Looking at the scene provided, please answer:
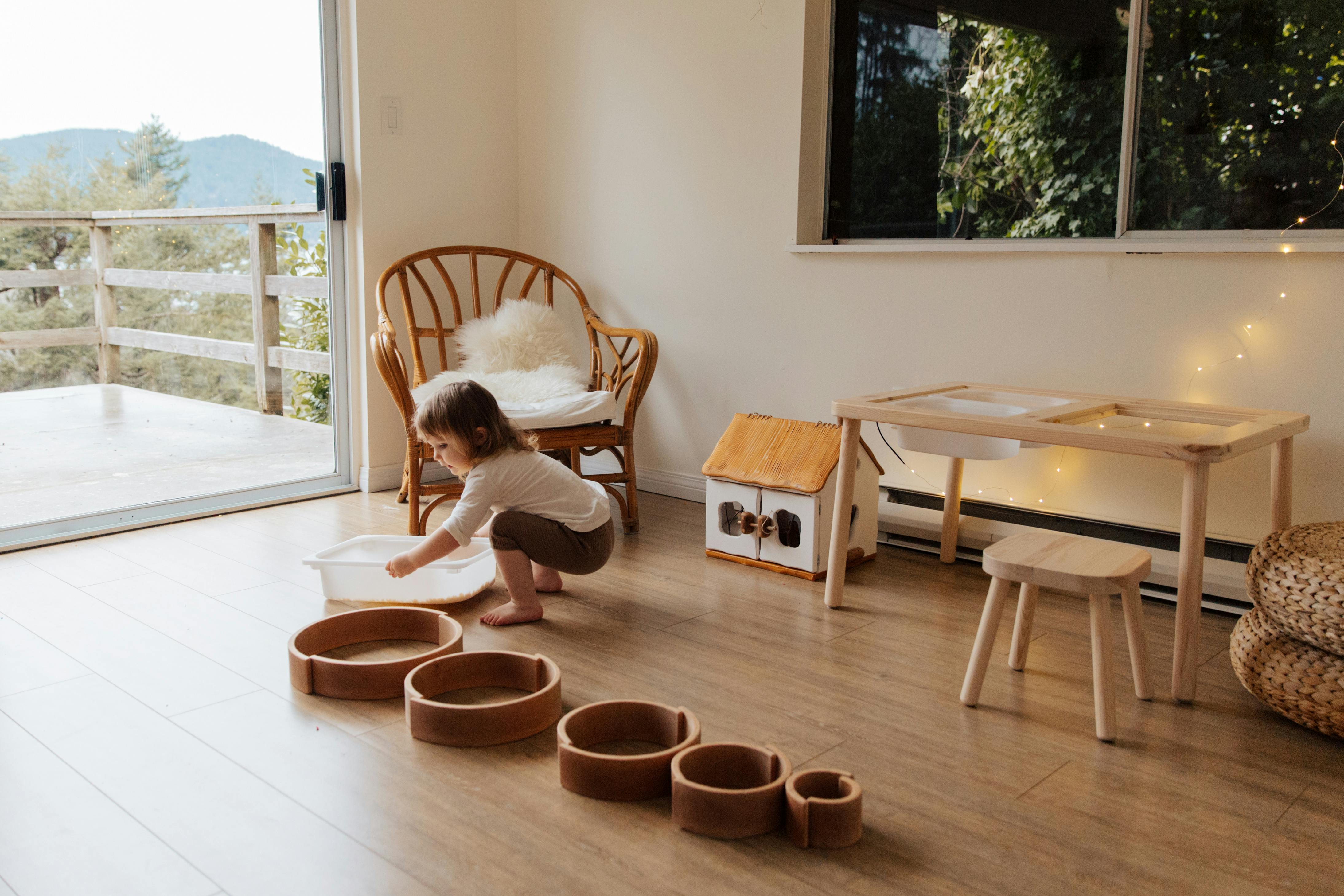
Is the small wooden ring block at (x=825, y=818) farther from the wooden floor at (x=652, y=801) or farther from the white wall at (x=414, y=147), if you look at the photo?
the white wall at (x=414, y=147)

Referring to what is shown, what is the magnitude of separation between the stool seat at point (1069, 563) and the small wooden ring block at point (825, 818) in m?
0.55

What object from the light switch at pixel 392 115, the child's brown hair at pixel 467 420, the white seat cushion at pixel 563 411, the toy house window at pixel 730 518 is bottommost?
the toy house window at pixel 730 518

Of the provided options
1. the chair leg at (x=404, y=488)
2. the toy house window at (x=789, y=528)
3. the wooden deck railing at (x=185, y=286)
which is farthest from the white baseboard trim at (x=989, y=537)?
the wooden deck railing at (x=185, y=286)

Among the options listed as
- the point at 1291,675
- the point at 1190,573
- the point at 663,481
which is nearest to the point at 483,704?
the point at 1190,573

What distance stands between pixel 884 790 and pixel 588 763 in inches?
18.3

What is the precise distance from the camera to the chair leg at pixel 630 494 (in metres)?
3.21

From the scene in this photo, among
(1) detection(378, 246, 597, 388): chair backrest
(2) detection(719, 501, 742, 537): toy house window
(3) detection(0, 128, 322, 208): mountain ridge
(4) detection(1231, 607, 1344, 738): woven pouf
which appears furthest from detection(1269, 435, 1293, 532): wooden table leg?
(3) detection(0, 128, 322, 208): mountain ridge

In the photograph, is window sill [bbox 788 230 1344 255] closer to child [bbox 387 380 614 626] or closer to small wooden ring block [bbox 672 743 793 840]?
child [bbox 387 380 614 626]

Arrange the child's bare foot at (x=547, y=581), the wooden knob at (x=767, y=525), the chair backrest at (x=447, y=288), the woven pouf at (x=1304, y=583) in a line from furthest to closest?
the chair backrest at (x=447, y=288)
the wooden knob at (x=767, y=525)
the child's bare foot at (x=547, y=581)
the woven pouf at (x=1304, y=583)

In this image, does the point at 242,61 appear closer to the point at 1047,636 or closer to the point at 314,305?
the point at 314,305

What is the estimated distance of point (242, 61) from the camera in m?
3.35

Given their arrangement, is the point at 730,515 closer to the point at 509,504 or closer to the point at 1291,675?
the point at 509,504

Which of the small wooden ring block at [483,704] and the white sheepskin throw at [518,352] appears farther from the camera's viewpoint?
the white sheepskin throw at [518,352]

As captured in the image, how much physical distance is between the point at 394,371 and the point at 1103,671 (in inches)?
82.9
